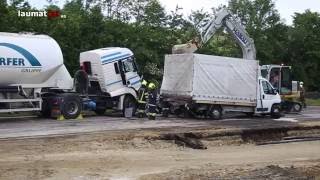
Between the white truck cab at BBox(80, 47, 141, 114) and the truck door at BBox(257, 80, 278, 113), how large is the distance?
230 inches

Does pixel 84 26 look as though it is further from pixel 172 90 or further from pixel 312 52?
pixel 312 52

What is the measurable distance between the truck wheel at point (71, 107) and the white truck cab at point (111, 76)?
166 centimetres

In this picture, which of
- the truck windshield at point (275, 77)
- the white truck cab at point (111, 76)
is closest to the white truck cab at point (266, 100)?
the truck windshield at point (275, 77)

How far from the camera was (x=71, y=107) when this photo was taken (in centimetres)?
2448

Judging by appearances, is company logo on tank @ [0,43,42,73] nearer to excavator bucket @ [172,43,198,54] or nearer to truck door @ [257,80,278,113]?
excavator bucket @ [172,43,198,54]

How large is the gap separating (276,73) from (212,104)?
9305 mm

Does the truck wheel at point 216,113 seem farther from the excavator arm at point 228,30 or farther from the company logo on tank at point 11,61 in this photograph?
the company logo on tank at point 11,61

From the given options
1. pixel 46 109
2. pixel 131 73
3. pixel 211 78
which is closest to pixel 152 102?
pixel 131 73

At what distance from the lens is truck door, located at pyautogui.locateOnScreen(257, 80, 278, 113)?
2733 cm

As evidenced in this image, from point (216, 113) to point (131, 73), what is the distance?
4365 millimetres

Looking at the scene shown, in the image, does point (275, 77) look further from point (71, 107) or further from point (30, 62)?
point (30, 62)

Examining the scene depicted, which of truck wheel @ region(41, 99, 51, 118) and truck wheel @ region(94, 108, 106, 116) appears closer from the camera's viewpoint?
truck wheel @ region(41, 99, 51, 118)

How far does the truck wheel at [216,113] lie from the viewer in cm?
2576

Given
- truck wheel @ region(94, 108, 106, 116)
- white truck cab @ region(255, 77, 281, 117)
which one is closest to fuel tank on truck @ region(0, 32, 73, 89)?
truck wheel @ region(94, 108, 106, 116)
